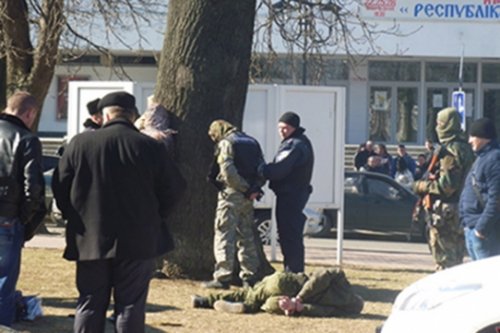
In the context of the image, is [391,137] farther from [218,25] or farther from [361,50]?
[218,25]

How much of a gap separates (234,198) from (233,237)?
0.41m

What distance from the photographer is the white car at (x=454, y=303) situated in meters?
5.55

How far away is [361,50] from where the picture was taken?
33.8 metres

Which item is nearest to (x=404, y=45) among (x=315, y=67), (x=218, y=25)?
(x=315, y=67)

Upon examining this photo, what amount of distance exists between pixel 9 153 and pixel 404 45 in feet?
94.5

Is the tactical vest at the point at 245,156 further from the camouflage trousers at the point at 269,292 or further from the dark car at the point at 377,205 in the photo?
the dark car at the point at 377,205

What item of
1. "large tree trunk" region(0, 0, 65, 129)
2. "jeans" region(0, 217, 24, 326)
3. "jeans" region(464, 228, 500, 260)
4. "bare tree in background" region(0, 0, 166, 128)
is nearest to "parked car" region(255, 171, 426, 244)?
"bare tree in background" region(0, 0, 166, 128)

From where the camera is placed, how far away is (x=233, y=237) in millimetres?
11062

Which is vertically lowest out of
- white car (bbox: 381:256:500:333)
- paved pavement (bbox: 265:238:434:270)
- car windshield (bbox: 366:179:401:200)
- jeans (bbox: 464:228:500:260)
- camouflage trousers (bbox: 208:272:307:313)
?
paved pavement (bbox: 265:238:434:270)

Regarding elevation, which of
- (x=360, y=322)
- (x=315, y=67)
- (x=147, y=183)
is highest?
(x=315, y=67)

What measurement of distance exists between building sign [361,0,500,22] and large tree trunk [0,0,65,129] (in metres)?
18.9

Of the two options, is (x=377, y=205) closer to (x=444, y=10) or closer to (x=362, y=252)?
(x=362, y=252)

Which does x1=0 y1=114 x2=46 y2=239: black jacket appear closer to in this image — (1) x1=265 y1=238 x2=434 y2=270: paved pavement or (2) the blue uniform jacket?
(2) the blue uniform jacket

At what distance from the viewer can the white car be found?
5547 mm
